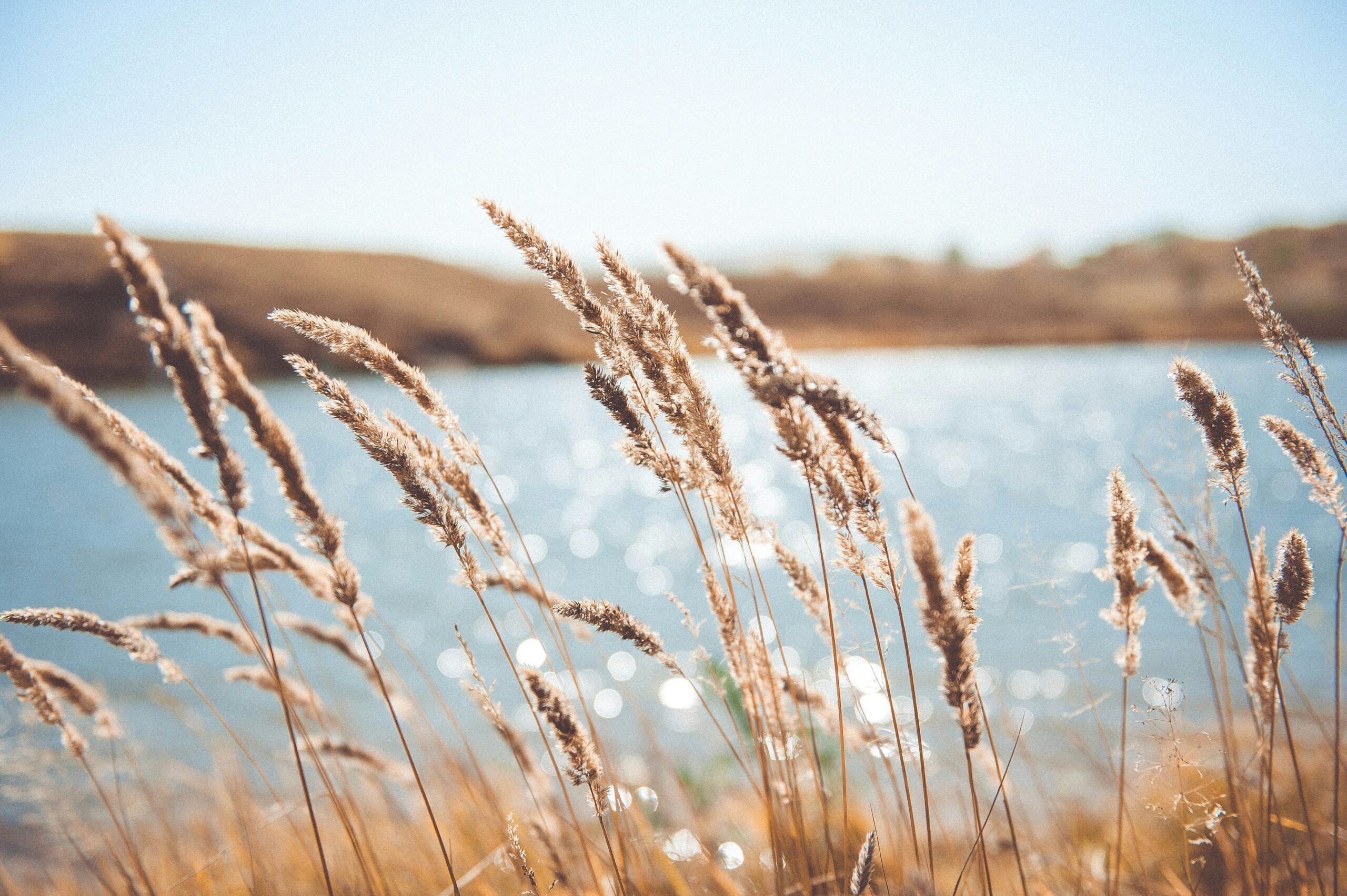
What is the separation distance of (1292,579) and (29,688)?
9.40 ft

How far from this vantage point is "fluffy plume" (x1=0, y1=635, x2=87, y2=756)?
1.55 metres

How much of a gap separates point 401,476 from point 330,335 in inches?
11.7

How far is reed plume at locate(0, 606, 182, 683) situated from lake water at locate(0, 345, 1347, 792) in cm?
54

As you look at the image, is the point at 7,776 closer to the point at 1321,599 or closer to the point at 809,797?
the point at 809,797

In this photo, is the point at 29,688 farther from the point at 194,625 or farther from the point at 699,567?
the point at 699,567

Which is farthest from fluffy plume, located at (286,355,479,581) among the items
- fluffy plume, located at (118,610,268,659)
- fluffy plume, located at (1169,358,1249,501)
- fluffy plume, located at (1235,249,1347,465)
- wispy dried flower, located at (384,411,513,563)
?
fluffy plume, located at (1235,249,1347,465)

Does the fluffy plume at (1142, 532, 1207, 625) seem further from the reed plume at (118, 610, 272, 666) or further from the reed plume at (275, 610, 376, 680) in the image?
the reed plume at (118, 610, 272, 666)

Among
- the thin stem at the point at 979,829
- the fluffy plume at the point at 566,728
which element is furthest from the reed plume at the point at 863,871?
the fluffy plume at the point at 566,728

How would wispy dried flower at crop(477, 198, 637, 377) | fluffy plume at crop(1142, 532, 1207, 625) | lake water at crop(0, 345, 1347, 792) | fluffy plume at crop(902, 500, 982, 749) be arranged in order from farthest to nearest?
lake water at crop(0, 345, 1347, 792) < fluffy plume at crop(1142, 532, 1207, 625) < wispy dried flower at crop(477, 198, 637, 377) < fluffy plume at crop(902, 500, 982, 749)

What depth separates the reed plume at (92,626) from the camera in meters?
1.46

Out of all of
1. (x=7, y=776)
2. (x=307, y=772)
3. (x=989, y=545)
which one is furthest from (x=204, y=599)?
(x=989, y=545)

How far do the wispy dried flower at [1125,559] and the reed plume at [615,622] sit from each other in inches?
36.9

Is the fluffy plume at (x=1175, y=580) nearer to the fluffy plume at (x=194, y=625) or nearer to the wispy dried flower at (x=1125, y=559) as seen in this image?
the wispy dried flower at (x=1125, y=559)

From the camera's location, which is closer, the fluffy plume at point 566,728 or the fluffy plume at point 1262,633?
the fluffy plume at point 566,728
